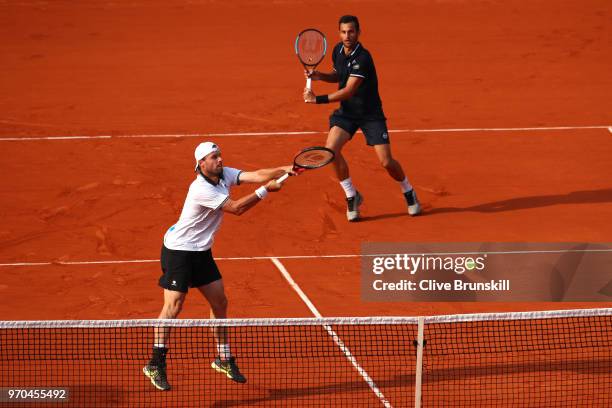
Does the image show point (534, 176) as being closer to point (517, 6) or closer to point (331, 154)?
point (331, 154)

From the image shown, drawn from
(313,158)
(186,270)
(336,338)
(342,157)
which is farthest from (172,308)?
(342,157)

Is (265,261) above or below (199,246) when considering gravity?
below

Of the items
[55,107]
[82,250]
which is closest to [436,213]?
[82,250]

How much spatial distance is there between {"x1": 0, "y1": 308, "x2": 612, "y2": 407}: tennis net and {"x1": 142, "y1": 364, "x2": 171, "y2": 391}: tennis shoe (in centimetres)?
16

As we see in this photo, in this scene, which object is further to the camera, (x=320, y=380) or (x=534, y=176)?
(x=534, y=176)

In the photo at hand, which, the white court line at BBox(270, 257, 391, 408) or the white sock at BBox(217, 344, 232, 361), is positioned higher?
the white sock at BBox(217, 344, 232, 361)

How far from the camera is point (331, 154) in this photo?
10.4 metres

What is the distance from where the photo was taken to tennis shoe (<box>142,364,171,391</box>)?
9.88 metres

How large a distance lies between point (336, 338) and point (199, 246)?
74.3 inches

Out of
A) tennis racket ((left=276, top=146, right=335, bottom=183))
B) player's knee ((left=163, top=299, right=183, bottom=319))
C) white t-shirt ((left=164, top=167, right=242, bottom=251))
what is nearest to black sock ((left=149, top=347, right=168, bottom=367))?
player's knee ((left=163, top=299, right=183, bottom=319))

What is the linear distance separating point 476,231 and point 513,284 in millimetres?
1660

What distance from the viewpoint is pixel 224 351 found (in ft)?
32.9

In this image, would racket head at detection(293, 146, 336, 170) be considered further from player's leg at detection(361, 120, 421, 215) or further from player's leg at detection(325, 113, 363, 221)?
player's leg at detection(361, 120, 421, 215)

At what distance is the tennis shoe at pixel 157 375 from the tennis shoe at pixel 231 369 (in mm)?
576
